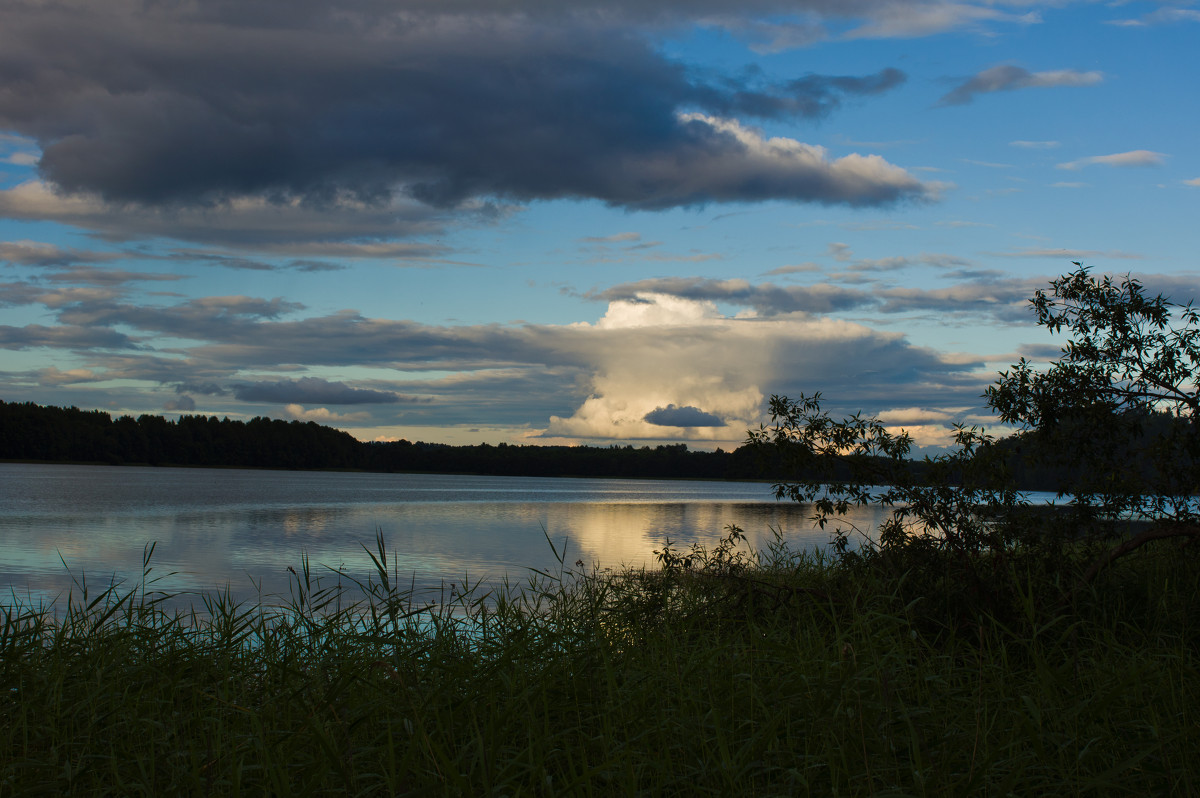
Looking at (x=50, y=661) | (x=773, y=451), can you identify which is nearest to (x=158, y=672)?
(x=50, y=661)

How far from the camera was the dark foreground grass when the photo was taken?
191 inches

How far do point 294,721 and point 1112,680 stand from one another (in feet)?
20.6

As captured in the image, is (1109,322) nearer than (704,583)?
No

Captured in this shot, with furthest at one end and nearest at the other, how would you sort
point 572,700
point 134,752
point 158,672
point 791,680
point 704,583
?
point 704,583
point 158,672
point 572,700
point 791,680
point 134,752

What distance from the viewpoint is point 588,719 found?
5.94 meters

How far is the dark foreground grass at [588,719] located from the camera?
15.9ft

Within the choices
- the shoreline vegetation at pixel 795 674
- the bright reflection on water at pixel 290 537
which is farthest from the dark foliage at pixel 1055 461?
the bright reflection on water at pixel 290 537

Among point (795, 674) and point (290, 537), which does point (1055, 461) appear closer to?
point (795, 674)

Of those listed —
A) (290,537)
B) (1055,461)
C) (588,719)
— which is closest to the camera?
(588,719)

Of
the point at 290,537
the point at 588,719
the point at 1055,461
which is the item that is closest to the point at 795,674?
the point at 588,719

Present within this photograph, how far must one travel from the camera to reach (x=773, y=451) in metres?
11.2

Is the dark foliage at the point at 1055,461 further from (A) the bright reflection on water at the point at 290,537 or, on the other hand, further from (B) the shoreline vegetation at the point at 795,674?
(A) the bright reflection on water at the point at 290,537

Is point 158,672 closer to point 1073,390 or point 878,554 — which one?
point 878,554


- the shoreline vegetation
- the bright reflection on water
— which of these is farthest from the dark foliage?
the bright reflection on water
